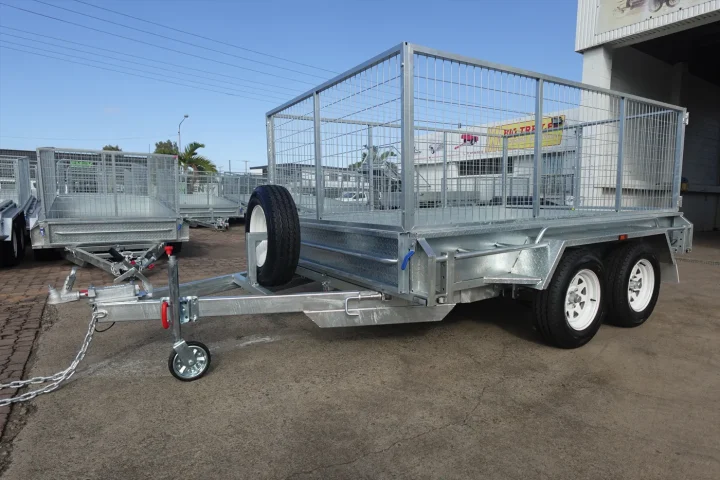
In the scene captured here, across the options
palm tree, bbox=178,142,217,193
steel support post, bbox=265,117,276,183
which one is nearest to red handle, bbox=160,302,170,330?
steel support post, bbox=265,117,276,183

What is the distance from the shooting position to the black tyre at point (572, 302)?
3.99 meters

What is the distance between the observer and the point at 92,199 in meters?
8.95

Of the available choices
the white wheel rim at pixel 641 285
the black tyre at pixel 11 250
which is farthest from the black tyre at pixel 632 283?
the black tyre at pixel 11 250

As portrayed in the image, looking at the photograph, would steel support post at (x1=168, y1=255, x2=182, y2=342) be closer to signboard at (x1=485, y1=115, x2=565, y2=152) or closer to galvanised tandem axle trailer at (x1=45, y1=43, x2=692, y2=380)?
galvanised tandem axle trailer at (x1=45, y1=43, x2=692, y2=380)

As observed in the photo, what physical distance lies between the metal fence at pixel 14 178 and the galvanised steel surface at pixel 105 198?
9.42 feet

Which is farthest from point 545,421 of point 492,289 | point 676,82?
point 676,82

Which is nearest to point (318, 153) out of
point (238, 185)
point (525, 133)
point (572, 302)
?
point (525, 133)

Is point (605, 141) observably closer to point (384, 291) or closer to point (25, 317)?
point (384, 291)

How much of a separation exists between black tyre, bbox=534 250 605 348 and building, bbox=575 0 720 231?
29.7 ft

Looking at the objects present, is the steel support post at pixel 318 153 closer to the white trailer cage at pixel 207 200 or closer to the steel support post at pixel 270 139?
the steel support post at pixel 270 139

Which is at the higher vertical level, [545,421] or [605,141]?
[605,141]

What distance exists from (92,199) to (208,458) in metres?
7.88

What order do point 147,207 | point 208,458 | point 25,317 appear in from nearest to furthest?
point 208,458 < point 25,317 < point 147,207

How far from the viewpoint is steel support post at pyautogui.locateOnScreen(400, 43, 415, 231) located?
324cm
